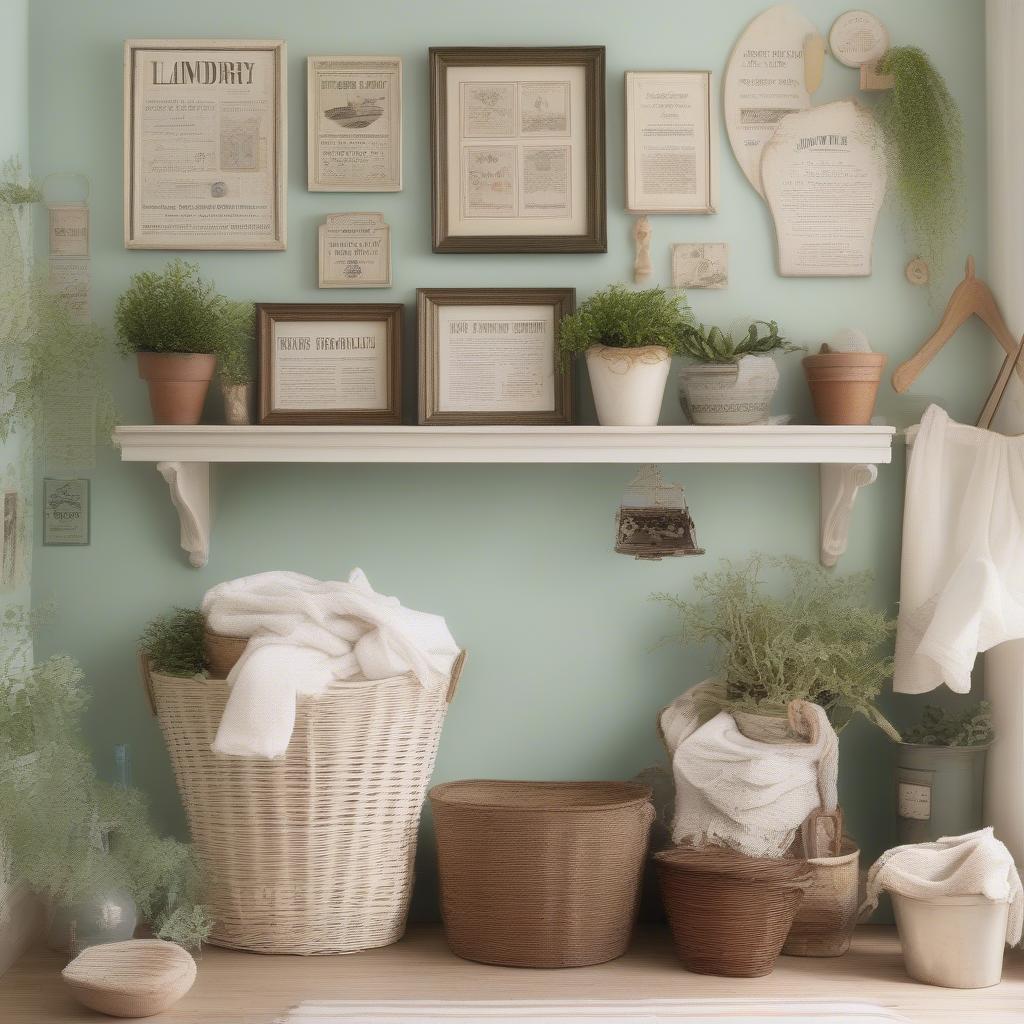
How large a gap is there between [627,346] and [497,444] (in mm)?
314

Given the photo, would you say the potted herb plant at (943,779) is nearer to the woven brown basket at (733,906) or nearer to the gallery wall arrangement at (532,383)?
the gallery wall arrangement at (532,383)

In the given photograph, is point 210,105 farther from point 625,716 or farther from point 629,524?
point 625,716

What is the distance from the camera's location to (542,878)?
2.33 meters

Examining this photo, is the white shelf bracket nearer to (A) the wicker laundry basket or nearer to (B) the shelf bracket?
(A) the wicker laundry basket

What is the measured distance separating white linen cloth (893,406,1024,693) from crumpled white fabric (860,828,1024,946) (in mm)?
314

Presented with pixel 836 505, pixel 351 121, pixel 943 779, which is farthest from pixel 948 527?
pixel 351 121

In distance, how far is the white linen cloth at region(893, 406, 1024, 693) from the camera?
97.6 inches

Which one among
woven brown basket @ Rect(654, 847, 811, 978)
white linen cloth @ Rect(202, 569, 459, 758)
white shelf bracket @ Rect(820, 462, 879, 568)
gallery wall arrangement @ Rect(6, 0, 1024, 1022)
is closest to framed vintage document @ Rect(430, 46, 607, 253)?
gallery wall arrangement @ Rect(6, 0, 1024, 1022)

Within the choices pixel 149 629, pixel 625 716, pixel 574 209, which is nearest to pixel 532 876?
pixel 625 716

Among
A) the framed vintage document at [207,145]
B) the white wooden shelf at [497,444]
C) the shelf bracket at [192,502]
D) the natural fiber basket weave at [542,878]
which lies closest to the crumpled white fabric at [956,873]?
the natural fiber basket weave at [542,878]

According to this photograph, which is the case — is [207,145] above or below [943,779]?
above

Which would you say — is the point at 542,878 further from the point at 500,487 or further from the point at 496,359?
the point at 496,359

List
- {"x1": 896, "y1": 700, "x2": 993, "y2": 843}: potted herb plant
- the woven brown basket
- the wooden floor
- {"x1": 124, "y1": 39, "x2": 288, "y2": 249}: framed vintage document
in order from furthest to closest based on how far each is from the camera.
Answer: {"x1": 124, "y1": 39, "x2": 288, "y2": 249}: framed vintage document
{"x1": 896, "y1": 700, "x2": 993, "y2": 843}: potted herb plant
the woven brown basket
the wooden floor

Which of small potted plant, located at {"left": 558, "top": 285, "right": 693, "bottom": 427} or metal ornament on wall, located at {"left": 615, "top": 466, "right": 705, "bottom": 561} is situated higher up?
small potted plant, located at {"left": 558, "top": 285, "right": 693, "bottom": 427}
